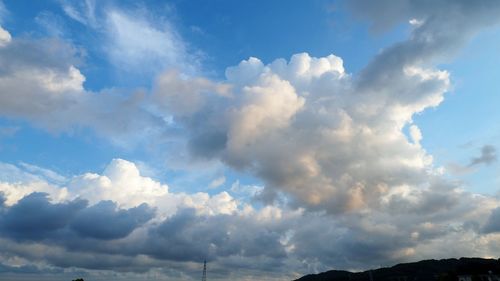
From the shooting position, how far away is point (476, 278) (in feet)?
639

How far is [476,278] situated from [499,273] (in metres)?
15.5

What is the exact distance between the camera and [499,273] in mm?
199875
